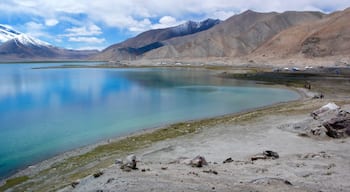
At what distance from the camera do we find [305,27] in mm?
188875

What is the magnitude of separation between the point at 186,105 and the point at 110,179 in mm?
30311

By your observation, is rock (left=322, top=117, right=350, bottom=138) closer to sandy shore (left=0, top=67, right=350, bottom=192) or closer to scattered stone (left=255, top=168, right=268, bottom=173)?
sandy shore (left=0, top=67, right=350, bottom=192)

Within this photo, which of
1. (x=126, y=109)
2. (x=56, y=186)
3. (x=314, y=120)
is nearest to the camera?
(x=56, y=186)

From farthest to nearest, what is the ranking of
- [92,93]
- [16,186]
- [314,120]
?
[92,93] < [314,120] < [16,186]

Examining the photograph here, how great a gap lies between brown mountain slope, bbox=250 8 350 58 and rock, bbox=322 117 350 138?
431 ft

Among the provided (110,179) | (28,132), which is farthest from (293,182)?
(28,132)

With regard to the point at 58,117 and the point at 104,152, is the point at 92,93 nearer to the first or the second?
the point at 58,117

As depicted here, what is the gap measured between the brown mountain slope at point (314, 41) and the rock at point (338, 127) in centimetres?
13148

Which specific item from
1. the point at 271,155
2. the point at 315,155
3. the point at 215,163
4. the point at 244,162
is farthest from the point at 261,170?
the point at 315,155

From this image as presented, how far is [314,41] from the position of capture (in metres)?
157

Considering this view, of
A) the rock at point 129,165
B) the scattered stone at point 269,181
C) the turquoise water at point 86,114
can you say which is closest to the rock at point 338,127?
the scattered stone at point 269,181

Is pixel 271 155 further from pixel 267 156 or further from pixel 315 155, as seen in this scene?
Result: pixel 315 155

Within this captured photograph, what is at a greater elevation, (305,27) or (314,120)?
(305,27)

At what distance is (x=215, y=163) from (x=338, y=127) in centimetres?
1025
